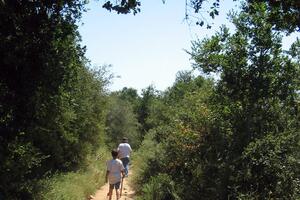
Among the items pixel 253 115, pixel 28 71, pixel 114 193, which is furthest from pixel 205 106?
pixel 28 71

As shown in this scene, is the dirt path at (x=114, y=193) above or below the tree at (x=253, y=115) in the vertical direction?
below

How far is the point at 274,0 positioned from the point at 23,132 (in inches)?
286

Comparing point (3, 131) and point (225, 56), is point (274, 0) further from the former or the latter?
point (3, 131)

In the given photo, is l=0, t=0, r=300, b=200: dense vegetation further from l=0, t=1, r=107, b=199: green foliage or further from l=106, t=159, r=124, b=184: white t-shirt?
l=106, t=159, r=124, b=184: white t-shirt

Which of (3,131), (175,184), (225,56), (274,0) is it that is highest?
(225,56)

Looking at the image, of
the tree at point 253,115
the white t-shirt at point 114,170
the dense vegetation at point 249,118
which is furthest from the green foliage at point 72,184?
the tree at point 253,115

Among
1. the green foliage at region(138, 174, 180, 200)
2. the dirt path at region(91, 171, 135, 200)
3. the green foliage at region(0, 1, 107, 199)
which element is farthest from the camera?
the dirt path at region(91, 171, 135, 200)

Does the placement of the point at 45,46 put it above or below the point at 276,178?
above

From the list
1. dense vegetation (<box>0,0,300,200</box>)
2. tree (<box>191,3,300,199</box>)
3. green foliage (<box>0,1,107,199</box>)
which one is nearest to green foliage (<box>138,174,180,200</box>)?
dense vegetation (<box>0,0,300,200</box>)

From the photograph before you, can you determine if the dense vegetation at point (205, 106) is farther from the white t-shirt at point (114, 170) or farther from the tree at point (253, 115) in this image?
the white t-shirt at point (114, 170)

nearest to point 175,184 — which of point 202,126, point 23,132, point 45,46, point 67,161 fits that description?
point 202,126

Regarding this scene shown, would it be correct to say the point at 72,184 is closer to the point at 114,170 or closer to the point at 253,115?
the point at 114,170

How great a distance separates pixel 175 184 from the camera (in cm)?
1544

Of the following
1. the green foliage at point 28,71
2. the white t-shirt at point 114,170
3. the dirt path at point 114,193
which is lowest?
the dirt path at point 114,193
